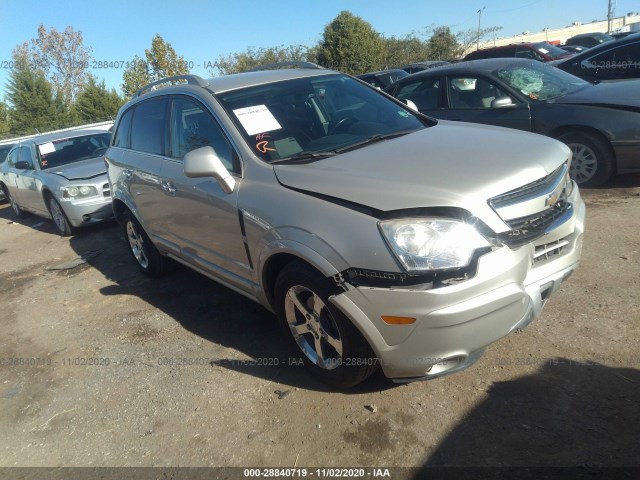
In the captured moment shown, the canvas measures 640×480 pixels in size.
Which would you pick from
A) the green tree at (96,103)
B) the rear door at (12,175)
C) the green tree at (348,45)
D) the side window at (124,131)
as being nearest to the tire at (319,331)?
the side window at (124,131)

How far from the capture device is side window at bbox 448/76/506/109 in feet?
20.7

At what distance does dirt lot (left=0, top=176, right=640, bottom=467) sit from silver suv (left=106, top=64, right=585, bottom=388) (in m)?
0.33

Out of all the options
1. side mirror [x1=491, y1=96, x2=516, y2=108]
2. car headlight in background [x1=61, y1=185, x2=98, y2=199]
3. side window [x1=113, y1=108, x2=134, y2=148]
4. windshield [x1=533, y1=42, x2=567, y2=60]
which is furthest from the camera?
windshield [x1=533, y1=42, x2=567, y2=60]

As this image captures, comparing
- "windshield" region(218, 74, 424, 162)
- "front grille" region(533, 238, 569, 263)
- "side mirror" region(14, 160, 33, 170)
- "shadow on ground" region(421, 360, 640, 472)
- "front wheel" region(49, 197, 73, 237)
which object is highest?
"windshield" region(218, 74, 424, 162)

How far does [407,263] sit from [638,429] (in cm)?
137

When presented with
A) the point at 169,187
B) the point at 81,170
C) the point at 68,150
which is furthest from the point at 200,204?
the point at 68,150

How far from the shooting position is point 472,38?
38.3 meters

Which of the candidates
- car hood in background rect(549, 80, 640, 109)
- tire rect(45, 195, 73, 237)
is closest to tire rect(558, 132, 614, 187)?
car hood in background rect(549, 80, 640, 109)

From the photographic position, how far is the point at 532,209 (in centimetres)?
260

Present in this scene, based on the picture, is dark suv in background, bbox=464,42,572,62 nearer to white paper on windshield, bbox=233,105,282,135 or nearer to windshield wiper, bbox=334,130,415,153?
windshield wiper, bbox=334,130,415,153

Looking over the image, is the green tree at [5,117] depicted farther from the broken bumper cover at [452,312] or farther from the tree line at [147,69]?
the broken bumper cover at [452,312]

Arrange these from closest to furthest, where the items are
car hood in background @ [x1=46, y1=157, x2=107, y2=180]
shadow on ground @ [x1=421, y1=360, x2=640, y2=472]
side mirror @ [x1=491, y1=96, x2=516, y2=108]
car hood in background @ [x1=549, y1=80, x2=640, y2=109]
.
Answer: shadow on ground @ [x1=421, y1=360, x2=640, y2=472] < car hood in background @ [x1=549, y1=80, x2=640, y2=109] < side mirror @ [x1=491, y1=96, x2=516, y2=108] < car hood in background @ [x1=46, y1=157, x2=107, y2=180]

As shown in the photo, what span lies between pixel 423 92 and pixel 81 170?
17.3 ft

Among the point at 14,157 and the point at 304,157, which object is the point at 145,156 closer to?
the point at 304,157
